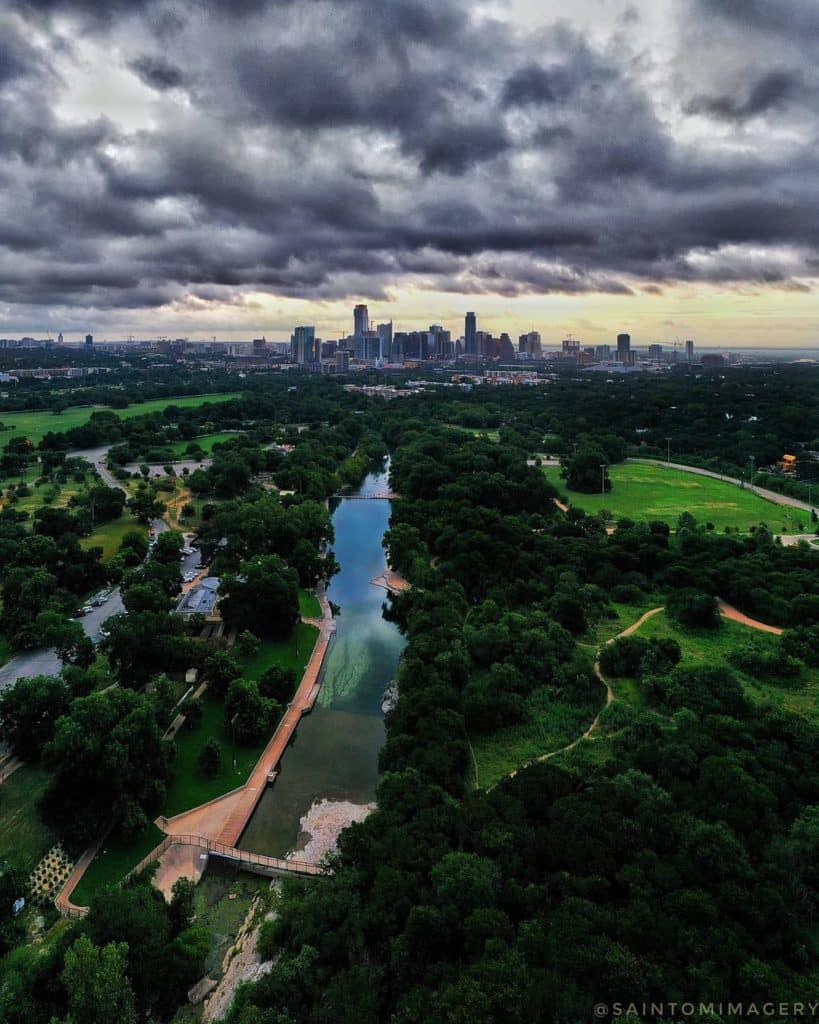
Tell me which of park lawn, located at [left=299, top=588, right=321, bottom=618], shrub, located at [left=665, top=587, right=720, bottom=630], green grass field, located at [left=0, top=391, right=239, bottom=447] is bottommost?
park lawn, located at [left=299, top=588, right=321, bottom=618]

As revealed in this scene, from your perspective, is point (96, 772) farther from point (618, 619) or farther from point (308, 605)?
point (618, 619)

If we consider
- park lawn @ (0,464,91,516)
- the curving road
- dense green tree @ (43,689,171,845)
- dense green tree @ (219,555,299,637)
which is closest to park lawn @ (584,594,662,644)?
dense green tree @ (219,555,299,637)

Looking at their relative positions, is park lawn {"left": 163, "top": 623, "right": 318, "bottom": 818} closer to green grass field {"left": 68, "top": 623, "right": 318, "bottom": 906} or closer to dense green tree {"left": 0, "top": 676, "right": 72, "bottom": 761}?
green grass field {"left": 68, "top": 623, "right": 318, "bottom": 906}

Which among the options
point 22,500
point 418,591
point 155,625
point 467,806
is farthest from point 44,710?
point 22,500

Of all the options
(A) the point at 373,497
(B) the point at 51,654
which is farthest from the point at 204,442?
(B) the point at 51,654

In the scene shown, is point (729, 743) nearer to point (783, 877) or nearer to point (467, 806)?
point (783, 877)
